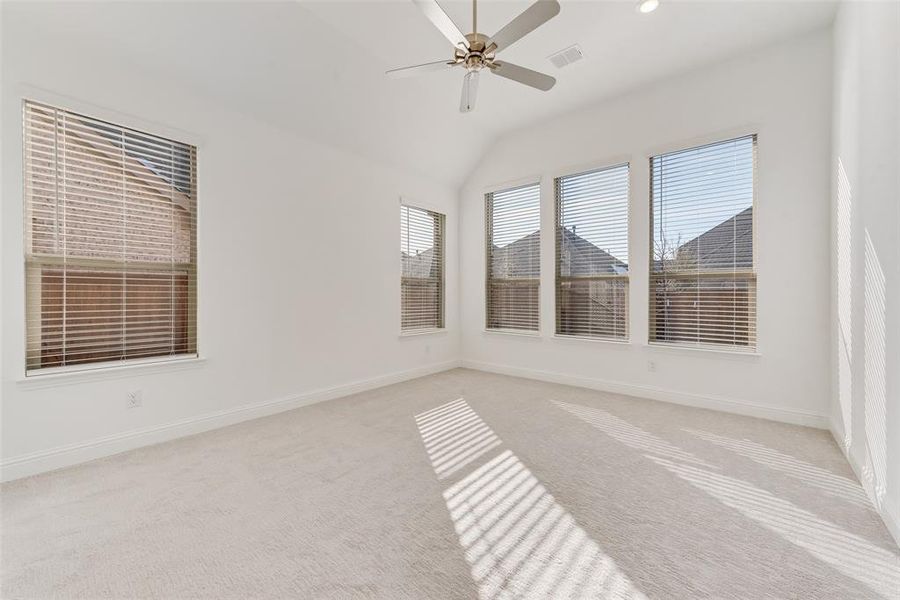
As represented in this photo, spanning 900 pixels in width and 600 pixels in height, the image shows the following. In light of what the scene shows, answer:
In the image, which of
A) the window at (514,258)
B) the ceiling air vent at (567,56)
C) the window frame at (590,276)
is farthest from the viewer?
the window at (514,258)

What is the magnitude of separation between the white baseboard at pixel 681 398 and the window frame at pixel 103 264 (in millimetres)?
3606

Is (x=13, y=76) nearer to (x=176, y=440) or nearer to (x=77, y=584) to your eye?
(x=176, y=440)

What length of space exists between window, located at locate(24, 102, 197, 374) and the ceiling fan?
6.57 feet

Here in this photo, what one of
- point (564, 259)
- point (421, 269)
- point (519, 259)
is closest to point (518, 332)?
point (519, 259)

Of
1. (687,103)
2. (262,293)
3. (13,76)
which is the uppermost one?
(687,103)

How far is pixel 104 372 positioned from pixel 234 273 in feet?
3.60

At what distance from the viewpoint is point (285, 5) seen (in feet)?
8.84

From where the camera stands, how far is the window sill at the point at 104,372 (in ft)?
7.52

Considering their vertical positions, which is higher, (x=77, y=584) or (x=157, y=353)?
(x=157, y=353)

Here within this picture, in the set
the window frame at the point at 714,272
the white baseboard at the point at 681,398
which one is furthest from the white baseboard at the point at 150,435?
the window frame at the point at 714,272

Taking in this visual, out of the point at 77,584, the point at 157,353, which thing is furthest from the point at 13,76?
the point at 77,584

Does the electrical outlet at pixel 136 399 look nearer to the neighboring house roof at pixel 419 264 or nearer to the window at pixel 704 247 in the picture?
the neighboring house roof at pixel 419 264

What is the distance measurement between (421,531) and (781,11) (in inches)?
174

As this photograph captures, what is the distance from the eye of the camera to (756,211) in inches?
131
